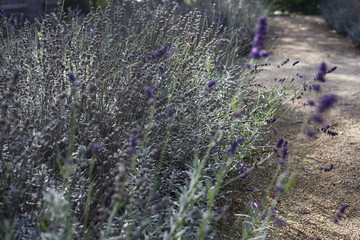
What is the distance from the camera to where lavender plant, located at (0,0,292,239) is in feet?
6.81

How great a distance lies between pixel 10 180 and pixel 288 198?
6.37 feet

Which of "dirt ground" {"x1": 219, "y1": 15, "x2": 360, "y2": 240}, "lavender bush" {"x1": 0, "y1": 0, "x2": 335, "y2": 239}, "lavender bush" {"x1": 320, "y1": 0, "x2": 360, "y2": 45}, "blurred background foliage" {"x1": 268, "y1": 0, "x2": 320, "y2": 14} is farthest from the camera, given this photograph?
"blurred background foliage" {"x1": 268, "y1": 0, "x2": 320, "y2": 14}

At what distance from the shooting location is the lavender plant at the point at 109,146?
6.81 feet

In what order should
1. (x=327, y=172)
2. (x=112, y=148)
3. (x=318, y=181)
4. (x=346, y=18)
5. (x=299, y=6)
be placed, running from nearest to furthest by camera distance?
1. (x=112, y=148)
2. (x=318, y=181)
3. (x=327, y=172)
4. (x=346, y=18)
5. (x=299, y=6)

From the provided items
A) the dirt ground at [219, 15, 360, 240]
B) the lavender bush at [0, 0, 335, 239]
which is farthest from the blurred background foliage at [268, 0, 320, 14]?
the lavender bush at [0, 0, 335, 239]

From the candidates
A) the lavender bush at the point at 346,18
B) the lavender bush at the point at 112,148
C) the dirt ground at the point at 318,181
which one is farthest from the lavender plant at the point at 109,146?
the lavender bush at the point at 346,18

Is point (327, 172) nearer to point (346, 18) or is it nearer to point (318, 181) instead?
point (318, 181)

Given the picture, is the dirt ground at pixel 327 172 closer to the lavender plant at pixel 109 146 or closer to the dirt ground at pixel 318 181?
the dirt ground at pixel 318 181

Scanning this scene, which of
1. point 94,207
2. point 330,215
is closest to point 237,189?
point 330,215

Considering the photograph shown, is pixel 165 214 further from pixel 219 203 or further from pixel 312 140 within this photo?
pixel 312 140

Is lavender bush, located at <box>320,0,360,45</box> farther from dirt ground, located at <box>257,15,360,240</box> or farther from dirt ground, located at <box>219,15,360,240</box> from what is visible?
dirt ground, located at <box>219,15,360,240</box>

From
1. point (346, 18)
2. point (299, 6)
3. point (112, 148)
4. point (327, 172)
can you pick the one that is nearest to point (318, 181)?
point (327, 172)

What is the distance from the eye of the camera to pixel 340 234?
297 cm

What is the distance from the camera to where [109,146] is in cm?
279
